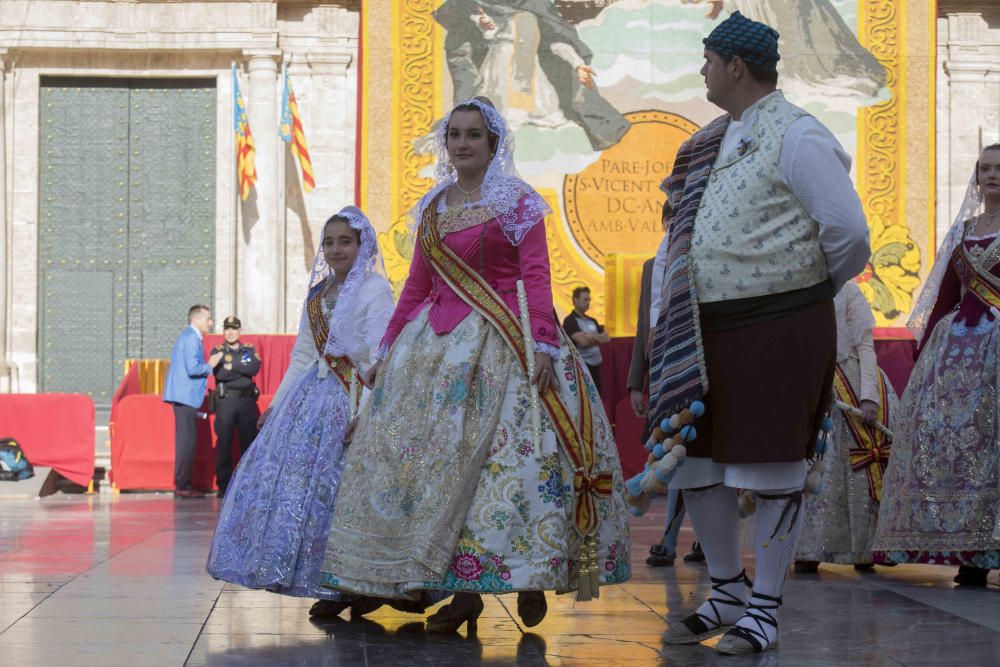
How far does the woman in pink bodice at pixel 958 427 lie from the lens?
529 cm

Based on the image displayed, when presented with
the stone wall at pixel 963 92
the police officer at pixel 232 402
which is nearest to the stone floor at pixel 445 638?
the police officer at pixel 232 402

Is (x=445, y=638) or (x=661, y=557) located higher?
(x=445, y=638)

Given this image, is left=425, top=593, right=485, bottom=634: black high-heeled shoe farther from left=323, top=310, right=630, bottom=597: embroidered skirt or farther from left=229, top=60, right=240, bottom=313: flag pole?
left=229, top=60, right=240, bottom=313: flag pole

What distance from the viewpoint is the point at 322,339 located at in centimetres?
474

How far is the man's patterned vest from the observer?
3553 millimetres

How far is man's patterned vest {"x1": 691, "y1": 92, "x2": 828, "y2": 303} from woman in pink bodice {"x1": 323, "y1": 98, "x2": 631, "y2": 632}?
56cm

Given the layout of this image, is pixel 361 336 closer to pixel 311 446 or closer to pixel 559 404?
pixel 311 446

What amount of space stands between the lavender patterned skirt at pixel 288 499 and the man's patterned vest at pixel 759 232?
141 centimetres

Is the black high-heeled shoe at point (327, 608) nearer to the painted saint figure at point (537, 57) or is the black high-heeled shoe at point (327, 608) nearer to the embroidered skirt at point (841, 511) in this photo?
the embroidered skirt at point (841, 511)

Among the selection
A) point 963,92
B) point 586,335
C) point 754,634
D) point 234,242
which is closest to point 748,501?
point 754,634

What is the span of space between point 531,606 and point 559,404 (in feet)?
1.81

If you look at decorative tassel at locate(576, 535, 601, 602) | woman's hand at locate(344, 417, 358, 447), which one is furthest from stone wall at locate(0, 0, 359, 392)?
decorative tassel at locate(576, 535, 601, 602)

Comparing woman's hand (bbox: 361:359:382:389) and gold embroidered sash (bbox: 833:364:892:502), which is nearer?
woman's hand (bbox: 361:359:382:389)

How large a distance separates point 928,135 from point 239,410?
7.97m
